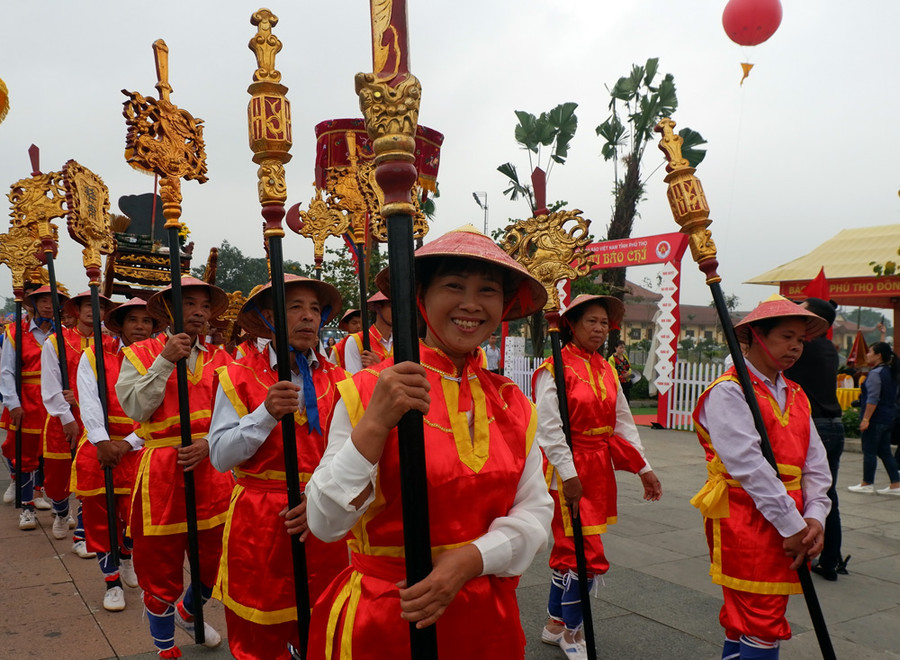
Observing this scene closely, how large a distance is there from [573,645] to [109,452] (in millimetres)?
3336

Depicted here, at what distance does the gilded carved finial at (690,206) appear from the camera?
3.36 meters

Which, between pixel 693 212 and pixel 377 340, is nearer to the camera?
pixel 693 212

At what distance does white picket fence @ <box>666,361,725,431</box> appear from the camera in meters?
13.3

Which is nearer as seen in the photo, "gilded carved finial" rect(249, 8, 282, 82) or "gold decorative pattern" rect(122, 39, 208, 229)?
"gilded carved finial" rect(249, 8, 282, 82)

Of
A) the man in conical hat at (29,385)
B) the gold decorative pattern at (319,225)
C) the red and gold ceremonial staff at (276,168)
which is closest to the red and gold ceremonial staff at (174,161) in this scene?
the red and gold ceremonial staff at (276,168)

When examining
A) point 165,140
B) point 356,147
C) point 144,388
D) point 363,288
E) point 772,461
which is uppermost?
point 356,147

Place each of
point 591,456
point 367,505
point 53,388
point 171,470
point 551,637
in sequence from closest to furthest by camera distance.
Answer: point 367,505 < point 171,470 < point 551,637 < point 591,456 < point 53,388

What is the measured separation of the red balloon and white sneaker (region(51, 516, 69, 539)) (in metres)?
9.00

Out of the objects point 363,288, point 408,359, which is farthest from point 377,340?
point 408,359

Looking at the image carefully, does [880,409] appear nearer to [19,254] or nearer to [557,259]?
[557,259]

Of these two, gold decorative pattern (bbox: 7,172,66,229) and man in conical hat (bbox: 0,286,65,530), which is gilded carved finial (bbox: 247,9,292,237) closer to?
gold decorative pattern (bbox: 7,172,66,229)

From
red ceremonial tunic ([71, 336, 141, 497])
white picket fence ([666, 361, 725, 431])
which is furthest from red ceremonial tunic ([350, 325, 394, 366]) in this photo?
white picket fence ([666, 361, 725, 431])

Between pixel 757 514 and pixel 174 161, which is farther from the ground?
pixel 174 161

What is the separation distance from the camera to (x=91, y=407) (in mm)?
4535
